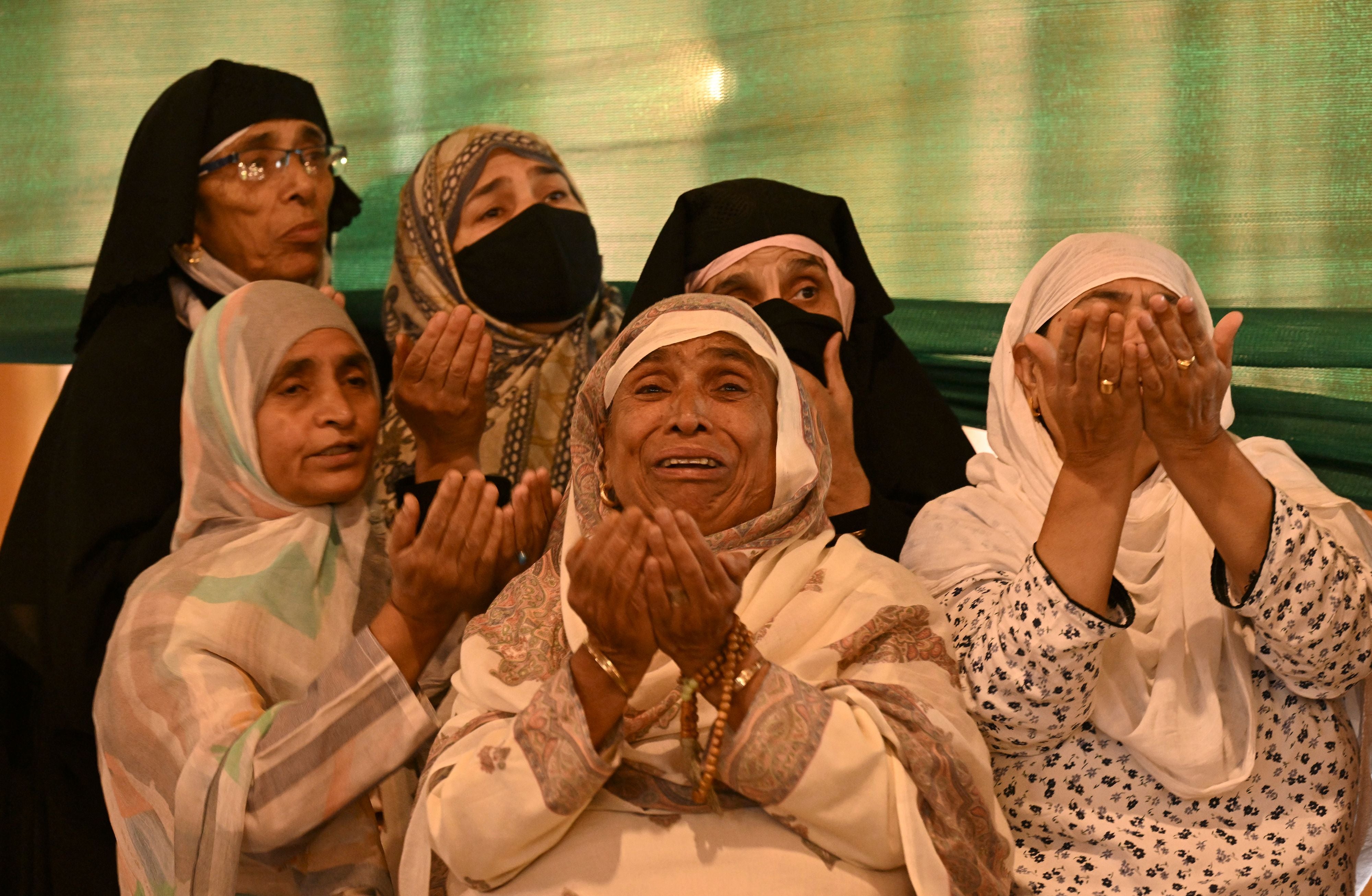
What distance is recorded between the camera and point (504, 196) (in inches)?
126

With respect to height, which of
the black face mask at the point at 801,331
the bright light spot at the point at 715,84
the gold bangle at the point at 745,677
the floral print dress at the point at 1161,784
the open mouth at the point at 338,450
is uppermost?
the bright light spot at the point at 715,84

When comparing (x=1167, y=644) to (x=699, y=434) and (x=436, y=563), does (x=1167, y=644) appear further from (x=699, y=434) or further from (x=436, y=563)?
(x=436, y=563)

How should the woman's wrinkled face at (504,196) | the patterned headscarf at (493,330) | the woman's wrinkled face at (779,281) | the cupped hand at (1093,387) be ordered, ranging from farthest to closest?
the woman's wrinkled face at (504,196) → the patterned headscarf at (493,330) → the woman's wrinkled face at (779,281) → the cupped hand at (1093,387)

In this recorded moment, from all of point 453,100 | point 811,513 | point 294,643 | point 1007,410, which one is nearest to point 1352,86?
point 1007,410

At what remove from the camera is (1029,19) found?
322 cm

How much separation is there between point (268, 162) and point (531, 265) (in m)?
0.68

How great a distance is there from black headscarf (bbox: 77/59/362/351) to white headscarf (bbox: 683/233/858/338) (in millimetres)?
1084

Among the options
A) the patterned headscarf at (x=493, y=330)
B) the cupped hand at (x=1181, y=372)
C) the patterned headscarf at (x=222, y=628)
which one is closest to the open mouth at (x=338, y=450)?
the patterned headscarf at (x=222, y=628)

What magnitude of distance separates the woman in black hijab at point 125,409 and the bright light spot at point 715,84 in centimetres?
92

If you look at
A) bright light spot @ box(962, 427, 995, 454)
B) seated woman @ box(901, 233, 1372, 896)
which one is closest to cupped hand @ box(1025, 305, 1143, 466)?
seated woman @ box(901, 233, 1372, 896)

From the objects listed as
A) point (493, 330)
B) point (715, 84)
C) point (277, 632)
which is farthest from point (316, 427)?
point (715, 84)

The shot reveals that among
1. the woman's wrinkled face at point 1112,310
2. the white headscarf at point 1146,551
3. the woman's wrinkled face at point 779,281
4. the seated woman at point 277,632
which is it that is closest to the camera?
the white headscarf at point 1146,551

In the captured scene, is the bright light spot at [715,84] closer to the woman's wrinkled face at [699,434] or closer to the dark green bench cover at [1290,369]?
the dark green bench cover at [1290,369]

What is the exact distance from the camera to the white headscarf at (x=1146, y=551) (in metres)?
2.08
